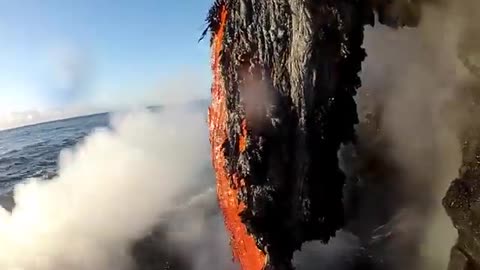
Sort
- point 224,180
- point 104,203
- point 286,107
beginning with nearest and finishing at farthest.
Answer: point 286,107, point 224,180, point 104,203

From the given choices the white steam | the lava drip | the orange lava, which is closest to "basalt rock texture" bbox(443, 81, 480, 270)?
the lava drip

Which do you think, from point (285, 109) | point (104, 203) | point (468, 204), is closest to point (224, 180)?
point (285, 109)

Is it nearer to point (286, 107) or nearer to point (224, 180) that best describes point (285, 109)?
point (286, 107)

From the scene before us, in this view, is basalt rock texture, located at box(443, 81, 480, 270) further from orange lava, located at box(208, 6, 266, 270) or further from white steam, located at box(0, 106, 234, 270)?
white steam, located at box(0, 106, 234, 270)

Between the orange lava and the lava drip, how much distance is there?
Answer: 1.6 inches

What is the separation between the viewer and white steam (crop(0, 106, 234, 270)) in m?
15.5

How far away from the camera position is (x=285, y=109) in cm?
680

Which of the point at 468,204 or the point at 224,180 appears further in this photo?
the point at 224,180

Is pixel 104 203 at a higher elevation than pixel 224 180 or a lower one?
higher

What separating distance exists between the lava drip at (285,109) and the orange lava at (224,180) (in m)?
0.04

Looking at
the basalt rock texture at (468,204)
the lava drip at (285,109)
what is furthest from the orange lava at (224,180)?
the basalt rock texture at (468,204)

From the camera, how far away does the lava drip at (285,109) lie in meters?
6.53

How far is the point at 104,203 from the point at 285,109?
14.9 meters

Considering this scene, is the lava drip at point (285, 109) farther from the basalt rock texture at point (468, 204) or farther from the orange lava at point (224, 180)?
the basalt rock texture at point (468, 204)
